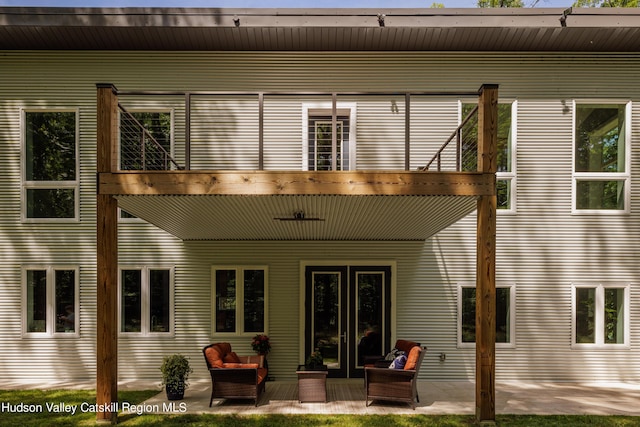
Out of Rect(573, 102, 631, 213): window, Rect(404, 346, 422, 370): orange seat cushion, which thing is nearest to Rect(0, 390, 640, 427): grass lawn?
Rect(404, 346, 422, 370): orange seat cushion

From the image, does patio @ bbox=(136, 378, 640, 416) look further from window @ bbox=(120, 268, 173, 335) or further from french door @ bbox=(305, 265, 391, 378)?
window @ bbox=(120, 268, 173, 335)

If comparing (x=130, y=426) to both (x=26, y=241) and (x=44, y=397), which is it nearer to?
(x=44, y=397)

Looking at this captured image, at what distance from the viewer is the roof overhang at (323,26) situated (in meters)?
8.52

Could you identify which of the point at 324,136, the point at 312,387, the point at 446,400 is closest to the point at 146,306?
the point at 312,387

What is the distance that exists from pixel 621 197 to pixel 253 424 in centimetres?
817

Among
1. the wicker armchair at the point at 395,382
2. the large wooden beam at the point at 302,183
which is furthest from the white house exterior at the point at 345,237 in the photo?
the large wooden beam at the point at 302,183

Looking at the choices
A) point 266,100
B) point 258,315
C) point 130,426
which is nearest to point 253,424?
point 130,426

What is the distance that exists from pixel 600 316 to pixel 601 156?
→ 10.4 feet

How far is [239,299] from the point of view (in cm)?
936

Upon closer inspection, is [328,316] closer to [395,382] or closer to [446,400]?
[395,382]

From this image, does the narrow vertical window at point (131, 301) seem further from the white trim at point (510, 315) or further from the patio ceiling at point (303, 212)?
the white trim at point (510, 315)

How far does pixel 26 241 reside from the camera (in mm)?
9281

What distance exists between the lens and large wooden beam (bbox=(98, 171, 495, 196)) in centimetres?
585

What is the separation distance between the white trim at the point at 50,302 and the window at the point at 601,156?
10.0 meters
